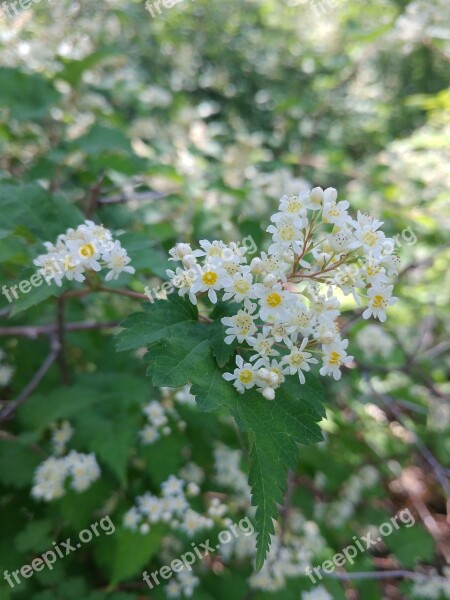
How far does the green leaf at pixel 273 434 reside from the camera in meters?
1.08

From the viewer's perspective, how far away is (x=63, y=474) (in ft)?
6.43

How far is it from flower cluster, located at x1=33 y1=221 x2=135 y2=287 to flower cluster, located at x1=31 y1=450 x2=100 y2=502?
93 centimetres

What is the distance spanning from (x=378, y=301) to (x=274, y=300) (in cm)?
29

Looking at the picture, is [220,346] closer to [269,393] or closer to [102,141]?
[269,393]

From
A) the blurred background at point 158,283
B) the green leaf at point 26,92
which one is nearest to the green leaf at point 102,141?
the blurred background at point 158,283

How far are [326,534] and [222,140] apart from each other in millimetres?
4085

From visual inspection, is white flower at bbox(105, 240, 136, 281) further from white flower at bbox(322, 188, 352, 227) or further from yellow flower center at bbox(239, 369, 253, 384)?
white flower at bbox(322, 188, 352, 227)

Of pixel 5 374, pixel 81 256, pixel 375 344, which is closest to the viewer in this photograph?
pixel 81 256

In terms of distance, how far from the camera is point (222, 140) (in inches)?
212

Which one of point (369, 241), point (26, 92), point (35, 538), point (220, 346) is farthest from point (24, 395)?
point (26, 92)

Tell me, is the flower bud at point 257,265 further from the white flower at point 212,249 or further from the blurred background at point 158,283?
the blurred background at point 158,283

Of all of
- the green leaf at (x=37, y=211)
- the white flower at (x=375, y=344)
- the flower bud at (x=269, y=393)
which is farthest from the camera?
the white flower at (x=375, y=344)

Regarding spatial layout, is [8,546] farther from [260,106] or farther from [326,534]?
[260,106]

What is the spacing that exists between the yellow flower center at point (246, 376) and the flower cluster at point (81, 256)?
44 centimetres
